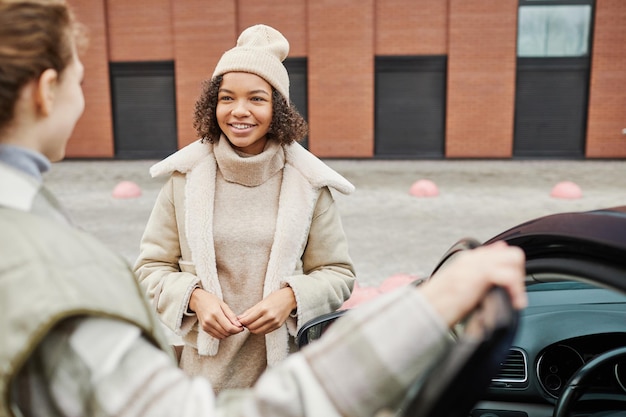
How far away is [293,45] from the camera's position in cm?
1805

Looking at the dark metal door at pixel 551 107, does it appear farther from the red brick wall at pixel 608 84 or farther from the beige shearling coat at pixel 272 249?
the beige shearling coat at pixel 272 249

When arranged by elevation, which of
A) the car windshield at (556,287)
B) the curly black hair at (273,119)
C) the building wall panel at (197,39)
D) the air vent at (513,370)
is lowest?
the air vent at (513,370)

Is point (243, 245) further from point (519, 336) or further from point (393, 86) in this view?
point (393, 86)

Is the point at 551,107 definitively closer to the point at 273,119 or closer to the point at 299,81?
the point at 299,81

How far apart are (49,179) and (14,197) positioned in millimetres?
15233

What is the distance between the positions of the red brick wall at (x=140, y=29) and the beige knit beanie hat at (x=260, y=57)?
56.9 feet

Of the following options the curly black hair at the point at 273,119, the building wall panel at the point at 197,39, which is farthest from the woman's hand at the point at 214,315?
the building wall panel at the point at 197,39

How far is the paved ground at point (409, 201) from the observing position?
8.00 meters

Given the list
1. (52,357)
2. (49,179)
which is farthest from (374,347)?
(49,179)

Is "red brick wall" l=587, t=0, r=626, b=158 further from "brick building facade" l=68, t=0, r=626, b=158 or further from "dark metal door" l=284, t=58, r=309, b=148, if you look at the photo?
"dark metal door" l=284, t=58, r=309, b=148

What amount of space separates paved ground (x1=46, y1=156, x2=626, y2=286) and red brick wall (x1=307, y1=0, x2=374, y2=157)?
2.76 ft

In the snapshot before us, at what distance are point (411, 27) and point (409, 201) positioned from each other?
8.11m

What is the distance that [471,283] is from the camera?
96 cm

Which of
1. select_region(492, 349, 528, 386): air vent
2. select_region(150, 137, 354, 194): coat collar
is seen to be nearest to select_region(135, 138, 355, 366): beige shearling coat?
select_region(150, 137, 354, 194): coat collar
